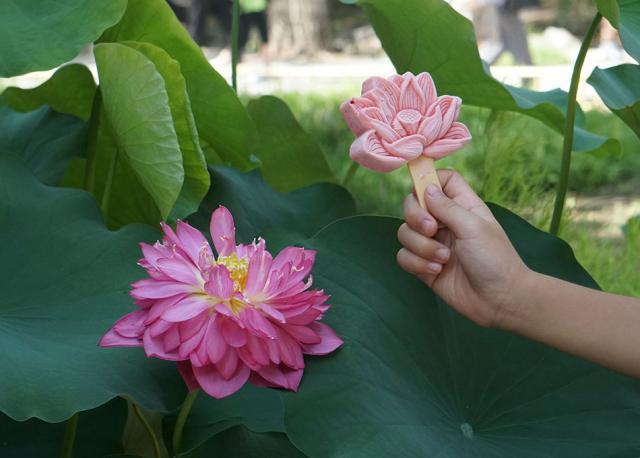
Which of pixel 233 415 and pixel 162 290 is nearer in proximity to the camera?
pixel 162 290

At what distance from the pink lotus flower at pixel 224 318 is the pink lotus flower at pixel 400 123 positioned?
0.37 feet

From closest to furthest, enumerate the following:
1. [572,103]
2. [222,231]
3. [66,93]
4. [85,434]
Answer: [222,231] < [85,434] < [572,103] < [66,93]

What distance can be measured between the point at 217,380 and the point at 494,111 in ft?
2.51

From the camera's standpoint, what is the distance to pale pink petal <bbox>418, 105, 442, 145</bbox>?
0.76m

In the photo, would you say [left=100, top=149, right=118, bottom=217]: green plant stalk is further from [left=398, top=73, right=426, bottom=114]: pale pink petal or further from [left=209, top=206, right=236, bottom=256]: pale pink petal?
[left=398, top=73, right=426, bottom=114]: pale pink petal

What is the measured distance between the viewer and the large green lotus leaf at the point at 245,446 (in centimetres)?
86

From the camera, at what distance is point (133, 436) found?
0.99m

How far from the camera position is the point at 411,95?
2.55 feet

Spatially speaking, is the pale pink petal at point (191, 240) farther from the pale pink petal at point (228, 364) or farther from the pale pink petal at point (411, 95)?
the pale pink petal at point (411, 95)

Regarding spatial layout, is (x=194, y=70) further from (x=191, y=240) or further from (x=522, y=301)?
(x=522, y=301)

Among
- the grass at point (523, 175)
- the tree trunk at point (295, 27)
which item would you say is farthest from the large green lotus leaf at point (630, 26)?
the tree trunk at point (295, 27)

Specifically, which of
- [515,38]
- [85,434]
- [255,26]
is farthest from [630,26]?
[255,26]

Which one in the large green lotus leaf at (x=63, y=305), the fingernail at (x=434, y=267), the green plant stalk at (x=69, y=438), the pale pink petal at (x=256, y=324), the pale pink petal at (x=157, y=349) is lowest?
the green plant stalk at (x=69, y=438)

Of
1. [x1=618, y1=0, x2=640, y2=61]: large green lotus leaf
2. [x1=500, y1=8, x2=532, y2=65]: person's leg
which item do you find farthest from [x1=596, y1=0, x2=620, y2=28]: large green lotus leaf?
[x1=500, y1=8, x2=532, y2=65]: person's leg
